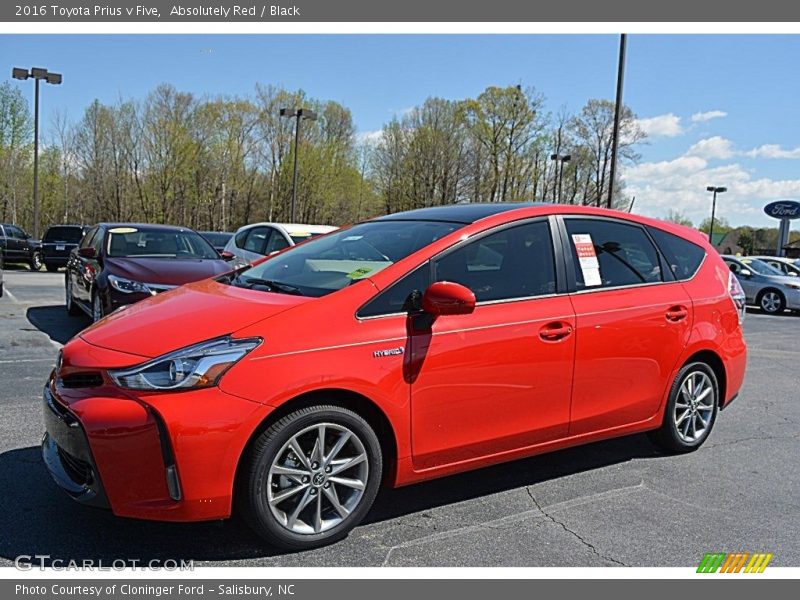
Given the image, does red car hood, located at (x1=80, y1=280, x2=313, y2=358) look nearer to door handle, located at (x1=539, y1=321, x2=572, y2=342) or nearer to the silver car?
door handle, located at (x1=539, y1=321, x2=572, y2=342)

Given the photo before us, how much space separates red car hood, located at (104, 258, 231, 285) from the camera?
7.93 metres

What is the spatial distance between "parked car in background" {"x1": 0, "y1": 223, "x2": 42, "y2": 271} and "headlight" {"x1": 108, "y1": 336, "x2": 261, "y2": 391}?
22.6 metres

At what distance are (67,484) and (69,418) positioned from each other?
0.33 metres

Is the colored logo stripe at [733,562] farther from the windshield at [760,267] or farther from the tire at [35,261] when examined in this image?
the tire at [35,261]

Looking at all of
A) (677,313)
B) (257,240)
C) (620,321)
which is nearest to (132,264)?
(257,240)

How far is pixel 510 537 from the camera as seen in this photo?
11.2ft

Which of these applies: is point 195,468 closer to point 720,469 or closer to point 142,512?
point 142,512

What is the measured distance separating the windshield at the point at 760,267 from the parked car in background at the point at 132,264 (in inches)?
651

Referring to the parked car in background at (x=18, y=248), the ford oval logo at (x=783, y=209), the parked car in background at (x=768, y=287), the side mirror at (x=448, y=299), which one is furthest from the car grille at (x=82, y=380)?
the ford oval logo at (x=783, y=209)

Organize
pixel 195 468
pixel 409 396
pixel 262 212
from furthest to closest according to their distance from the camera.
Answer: pixel 262 212, pixel 409 396, pixel 195 468

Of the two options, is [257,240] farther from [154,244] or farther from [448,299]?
[448,299]

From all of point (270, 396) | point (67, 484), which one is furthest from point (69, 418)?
point (270, 396)

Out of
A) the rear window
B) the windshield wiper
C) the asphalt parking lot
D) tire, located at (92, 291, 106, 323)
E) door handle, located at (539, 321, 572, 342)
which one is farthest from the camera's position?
the rear window

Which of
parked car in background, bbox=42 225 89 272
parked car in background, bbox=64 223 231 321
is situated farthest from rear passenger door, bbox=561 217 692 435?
parked car in background, bbox=42 225 89 272
